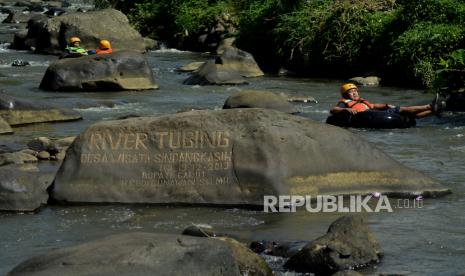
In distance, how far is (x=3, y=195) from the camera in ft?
36.4

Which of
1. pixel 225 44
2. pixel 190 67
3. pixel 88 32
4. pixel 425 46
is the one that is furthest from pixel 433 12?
pixel 88 32

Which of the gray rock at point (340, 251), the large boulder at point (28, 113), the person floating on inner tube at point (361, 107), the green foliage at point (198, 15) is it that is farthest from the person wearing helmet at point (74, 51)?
the gray rock at point (340, 251)

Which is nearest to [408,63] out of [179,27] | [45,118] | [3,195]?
[45,118]

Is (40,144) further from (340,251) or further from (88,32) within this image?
(88,32)

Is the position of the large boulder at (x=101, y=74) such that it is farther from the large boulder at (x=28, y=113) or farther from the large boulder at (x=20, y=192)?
the large boulder at (x=20, y=192)

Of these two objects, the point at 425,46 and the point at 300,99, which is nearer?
the point at 300,99

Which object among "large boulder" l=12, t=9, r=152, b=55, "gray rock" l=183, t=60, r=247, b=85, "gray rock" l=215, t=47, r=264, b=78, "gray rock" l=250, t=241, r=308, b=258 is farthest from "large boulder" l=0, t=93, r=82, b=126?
"large boulder" l=12, t=9, r=152, b=55

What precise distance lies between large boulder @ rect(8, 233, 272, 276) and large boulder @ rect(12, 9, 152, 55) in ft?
75.2

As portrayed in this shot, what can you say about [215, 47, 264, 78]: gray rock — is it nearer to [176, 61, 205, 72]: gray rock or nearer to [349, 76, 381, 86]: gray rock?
[176, 61, 205, 72]: gray rock

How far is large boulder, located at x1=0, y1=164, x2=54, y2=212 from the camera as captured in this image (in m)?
11.1

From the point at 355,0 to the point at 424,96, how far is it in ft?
16.9

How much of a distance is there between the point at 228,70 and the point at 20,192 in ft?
44.3

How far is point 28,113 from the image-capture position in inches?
710

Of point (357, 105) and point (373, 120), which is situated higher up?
point (357, 105)
